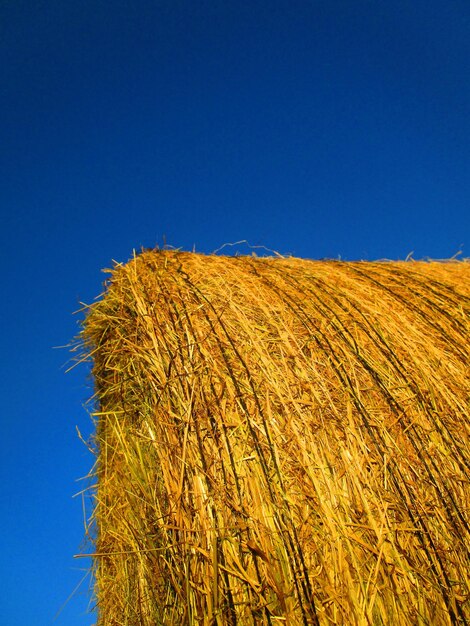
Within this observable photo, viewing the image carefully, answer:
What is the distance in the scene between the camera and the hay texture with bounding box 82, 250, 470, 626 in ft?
6.39

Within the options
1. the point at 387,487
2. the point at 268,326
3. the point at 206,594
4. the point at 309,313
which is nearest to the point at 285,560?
the point at 206,594

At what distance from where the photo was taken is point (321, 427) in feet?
7.68

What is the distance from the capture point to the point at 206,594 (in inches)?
73.7

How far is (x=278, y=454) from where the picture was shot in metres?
2.18

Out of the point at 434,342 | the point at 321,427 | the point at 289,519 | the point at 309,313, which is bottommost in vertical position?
the point at 289,519

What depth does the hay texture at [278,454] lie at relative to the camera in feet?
6.39

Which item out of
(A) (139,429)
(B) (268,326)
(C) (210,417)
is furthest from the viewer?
(B) (268,326)

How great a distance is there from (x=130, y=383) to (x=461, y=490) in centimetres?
164

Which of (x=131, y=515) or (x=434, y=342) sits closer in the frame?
(x=131, y=515)

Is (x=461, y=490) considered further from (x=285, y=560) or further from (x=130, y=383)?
(x=130, y=383)

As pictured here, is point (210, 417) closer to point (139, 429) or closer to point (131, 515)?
point (139, 429)

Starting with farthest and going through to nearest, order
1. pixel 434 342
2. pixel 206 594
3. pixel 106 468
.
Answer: pixel 106 468 → pixel 434 342 → pixel 206 594

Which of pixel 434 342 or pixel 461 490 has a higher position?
pixel 434 342

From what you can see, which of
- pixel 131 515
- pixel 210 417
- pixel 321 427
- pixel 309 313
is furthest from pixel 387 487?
pixel 131 515
